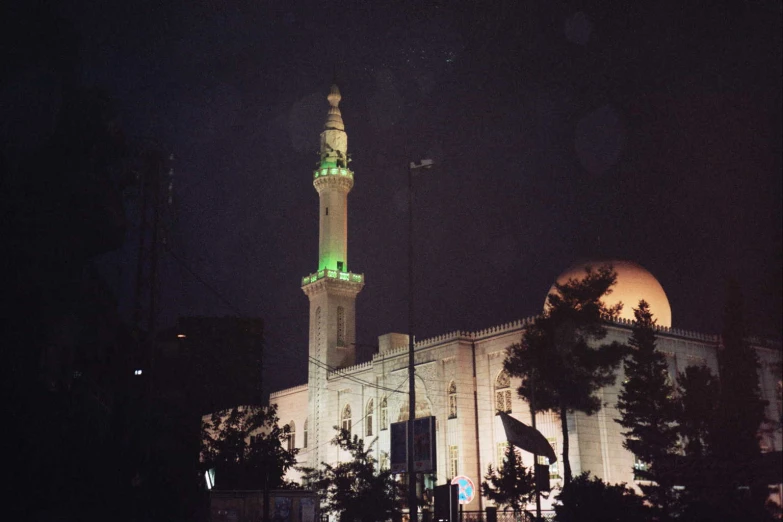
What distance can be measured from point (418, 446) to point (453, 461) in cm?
2277

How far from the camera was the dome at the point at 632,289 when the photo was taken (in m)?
42.9

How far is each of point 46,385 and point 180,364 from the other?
1326 cm

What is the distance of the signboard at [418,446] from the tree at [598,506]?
11.6 feet

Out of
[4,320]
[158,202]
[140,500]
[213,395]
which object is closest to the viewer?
[4,320]

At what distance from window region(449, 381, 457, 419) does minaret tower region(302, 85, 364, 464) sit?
13.2 meters

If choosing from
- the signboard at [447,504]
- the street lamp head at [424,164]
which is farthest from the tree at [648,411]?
the signboard at [447,504]

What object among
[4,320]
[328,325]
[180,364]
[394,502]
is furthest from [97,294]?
[328,325]

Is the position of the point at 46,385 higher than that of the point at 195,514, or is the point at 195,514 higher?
the point at 46,385

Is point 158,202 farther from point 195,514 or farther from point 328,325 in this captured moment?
point 328,325

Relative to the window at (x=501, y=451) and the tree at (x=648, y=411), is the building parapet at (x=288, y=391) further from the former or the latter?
the tree at (x=648, y=411)

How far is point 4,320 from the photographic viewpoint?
1561cm

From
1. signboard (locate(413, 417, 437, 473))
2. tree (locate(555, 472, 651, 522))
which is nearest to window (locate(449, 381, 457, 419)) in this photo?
signboard (locate(413, 417, 437, 473))

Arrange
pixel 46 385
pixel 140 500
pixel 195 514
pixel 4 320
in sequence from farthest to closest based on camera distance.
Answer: pixel 195 514 → pixel 140 500 → pixel 46 385 → pixel 4 320

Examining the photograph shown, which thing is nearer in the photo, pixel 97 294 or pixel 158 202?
pixel 97 294
